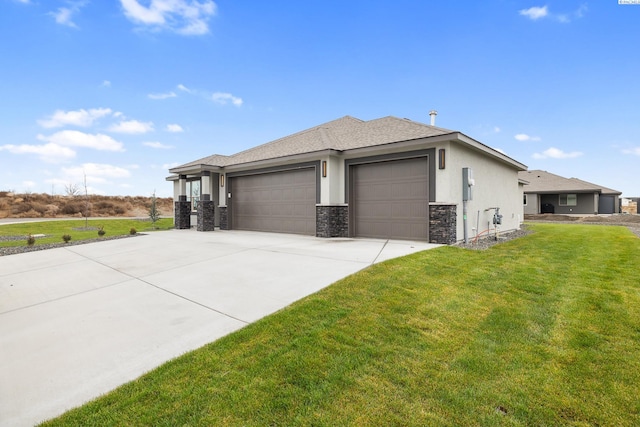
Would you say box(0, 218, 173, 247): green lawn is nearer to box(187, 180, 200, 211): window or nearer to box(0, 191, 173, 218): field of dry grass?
box(187, 180, 200, 211): window

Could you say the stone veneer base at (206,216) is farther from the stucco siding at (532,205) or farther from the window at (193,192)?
the stucco siding at (532,205)

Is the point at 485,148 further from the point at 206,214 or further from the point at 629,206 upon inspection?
the point at 629,206

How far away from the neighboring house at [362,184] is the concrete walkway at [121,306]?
2405 mm

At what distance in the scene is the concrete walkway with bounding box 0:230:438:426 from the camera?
104 inches

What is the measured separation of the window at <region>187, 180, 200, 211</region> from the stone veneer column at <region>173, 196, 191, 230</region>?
1.80 ft

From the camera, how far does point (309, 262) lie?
21.5 ft

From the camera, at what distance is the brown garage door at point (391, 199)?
9.81m

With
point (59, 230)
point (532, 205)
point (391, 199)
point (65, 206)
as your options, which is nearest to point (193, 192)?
point (59, 230)

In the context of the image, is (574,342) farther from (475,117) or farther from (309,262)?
A: (475,117)

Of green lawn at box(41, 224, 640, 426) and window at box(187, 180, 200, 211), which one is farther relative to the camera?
window at box(187, 180, 200, 211)

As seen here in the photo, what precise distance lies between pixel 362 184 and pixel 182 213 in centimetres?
1138

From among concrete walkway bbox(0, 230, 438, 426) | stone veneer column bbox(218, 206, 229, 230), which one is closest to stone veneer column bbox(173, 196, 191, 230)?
stone veneer column bbox(218, 206, 229, 230)

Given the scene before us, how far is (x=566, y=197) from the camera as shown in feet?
93.5

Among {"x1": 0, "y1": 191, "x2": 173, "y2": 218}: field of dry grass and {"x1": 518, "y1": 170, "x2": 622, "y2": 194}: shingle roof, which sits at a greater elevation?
{"x1": 518, "y1": 170, "x2": 622, "y2": 194}: shingle roof
